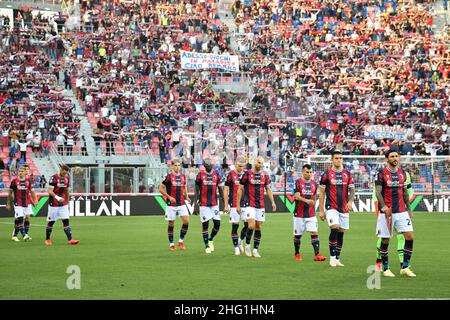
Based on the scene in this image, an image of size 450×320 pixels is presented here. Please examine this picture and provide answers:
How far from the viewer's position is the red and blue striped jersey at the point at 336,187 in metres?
18.8

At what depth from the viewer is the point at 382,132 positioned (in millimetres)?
49375

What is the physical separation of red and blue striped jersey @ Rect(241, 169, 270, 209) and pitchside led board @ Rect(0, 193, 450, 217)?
70.9 feet

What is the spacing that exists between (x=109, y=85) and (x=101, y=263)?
99.9 ft

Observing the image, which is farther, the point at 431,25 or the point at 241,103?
the point at 431,25

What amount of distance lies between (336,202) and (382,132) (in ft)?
103

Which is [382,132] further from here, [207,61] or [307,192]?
[307,192]

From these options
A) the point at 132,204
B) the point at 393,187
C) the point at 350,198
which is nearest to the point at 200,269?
the point at 350,198

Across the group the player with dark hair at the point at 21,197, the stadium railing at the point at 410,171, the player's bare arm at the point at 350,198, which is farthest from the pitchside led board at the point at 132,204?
the player's bare arm at the point at 350,198

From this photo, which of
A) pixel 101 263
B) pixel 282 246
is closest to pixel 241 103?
pixel 282 246

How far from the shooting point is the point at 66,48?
51.8 meters

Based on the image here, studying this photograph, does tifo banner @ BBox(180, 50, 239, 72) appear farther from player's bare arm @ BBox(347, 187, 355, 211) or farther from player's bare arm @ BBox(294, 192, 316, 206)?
player's bare arm @ BBox(347, 187, 355, 211)

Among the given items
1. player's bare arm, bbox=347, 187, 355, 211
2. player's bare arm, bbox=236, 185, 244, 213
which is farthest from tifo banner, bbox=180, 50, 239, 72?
player's bare arm, bbox=347, 187, 355, 211

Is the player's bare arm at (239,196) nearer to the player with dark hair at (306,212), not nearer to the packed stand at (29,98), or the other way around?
the player with dark hair at (306,212)

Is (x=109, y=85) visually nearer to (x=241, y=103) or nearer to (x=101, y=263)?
(x=241, y=103)
